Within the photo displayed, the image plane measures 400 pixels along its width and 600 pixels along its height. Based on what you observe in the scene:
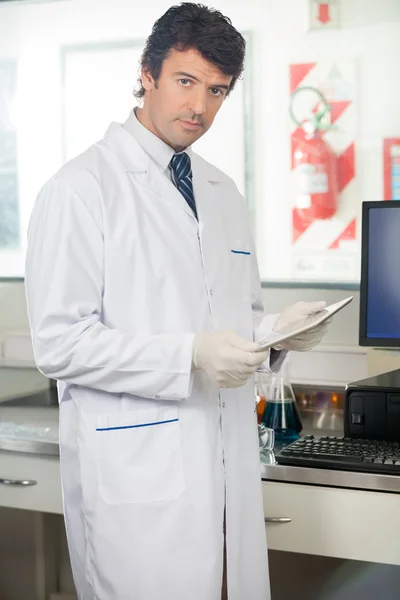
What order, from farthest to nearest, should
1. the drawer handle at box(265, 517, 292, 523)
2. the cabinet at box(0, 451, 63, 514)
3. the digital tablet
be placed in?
1. the cabinet at box(0, 451, 63, 514)
2. the drawer handle at box(265, 517, 292, 523)
3. the digital tablet

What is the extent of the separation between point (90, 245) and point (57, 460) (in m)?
0.73

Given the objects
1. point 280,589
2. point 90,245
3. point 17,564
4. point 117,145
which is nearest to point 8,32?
point 117,145

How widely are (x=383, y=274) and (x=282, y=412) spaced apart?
42 cm

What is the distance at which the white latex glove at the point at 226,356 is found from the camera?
1.42 meters

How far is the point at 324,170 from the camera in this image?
2277 mm

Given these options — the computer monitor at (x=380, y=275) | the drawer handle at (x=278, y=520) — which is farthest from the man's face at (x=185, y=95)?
the drawer handle at (x=278, y=520)

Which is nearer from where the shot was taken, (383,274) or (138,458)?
(138,458)

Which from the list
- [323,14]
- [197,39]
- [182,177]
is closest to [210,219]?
[182,177]

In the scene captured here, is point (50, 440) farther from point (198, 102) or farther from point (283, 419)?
point (198, 102)

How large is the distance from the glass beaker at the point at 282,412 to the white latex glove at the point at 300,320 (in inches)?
16.8

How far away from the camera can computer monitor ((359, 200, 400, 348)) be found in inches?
75.0

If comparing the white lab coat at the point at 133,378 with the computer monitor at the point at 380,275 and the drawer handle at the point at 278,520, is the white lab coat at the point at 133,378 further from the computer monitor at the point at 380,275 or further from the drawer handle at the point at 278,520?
the computer monitor at the point at 380,275

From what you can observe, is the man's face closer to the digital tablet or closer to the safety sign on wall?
the digital tablet

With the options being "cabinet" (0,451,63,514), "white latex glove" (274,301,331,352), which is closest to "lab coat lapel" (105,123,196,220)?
"white latex glove" (274,301,331,352)
